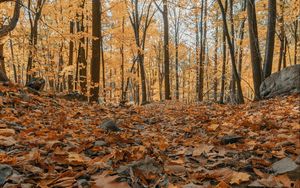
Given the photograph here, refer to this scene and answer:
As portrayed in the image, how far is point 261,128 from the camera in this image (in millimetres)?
4039

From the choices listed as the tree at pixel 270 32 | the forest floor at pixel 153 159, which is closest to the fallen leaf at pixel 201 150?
the forest floor at pixel 153 159

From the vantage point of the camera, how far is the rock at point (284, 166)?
2.20 m

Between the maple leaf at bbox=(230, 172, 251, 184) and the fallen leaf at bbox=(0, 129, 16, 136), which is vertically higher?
the fallen leaf at bbox=(0, 129, 16, 136)

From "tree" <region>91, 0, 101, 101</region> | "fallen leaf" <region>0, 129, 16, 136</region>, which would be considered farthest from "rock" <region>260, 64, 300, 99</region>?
"fallen leaf" <region>0, 129, 16, 136</region>

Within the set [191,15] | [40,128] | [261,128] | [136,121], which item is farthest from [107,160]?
[191,15]

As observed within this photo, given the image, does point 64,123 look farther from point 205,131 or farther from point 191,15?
point 191,15

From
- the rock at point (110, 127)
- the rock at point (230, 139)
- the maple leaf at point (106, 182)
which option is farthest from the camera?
the rock at point (110, 127)

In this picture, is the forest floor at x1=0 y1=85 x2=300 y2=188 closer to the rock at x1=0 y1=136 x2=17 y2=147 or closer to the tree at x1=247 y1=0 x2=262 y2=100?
the rock at x1=0 y1=136 x2=17 y2=147

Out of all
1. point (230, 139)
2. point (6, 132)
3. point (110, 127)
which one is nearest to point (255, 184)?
point (230, 139)

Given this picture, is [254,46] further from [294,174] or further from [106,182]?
[106,182]

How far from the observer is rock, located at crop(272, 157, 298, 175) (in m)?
2.20

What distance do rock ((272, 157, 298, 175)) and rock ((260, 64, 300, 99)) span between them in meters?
5.95

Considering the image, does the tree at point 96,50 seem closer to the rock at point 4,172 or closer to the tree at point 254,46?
the tree at point 254,46

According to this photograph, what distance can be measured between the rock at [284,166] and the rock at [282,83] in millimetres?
5946
